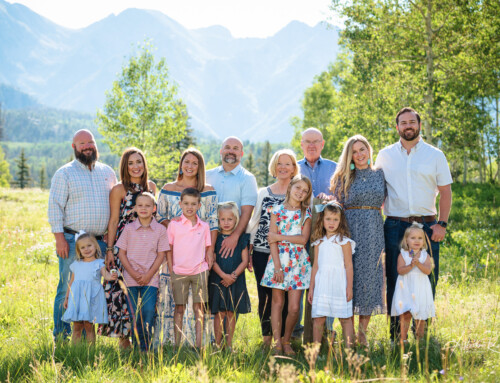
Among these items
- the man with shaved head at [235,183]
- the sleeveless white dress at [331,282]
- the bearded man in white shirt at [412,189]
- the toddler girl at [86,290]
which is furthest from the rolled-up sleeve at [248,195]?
the toddler girl at [86,290]

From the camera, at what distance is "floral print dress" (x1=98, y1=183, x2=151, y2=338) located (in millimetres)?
5547

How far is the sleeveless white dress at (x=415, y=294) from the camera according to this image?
5.26m

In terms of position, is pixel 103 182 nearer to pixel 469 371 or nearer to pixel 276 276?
pixel 276 276

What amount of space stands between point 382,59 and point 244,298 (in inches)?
496

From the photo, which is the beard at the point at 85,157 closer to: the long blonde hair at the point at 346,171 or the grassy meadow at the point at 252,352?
the grassy meadow at the point at 252,352

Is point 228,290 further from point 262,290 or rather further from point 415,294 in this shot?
point 415,294

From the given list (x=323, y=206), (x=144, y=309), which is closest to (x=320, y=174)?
(x=323, y=206)

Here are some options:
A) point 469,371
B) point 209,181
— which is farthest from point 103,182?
point 469,371

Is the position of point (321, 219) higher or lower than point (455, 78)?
lower

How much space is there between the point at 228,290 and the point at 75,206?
88.7 inches

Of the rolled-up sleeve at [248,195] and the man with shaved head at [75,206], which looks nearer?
the man with shaved head at [75,206]

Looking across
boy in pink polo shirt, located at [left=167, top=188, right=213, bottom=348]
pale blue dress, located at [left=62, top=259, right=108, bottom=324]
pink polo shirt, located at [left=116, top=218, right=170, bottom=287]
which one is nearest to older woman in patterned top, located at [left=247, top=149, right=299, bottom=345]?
boy in pink polo shirt, located at [left=167, top=188, right=213, bottom=348]

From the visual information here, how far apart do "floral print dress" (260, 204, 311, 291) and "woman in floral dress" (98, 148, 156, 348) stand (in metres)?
1.77

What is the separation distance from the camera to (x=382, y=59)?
1584 cm
